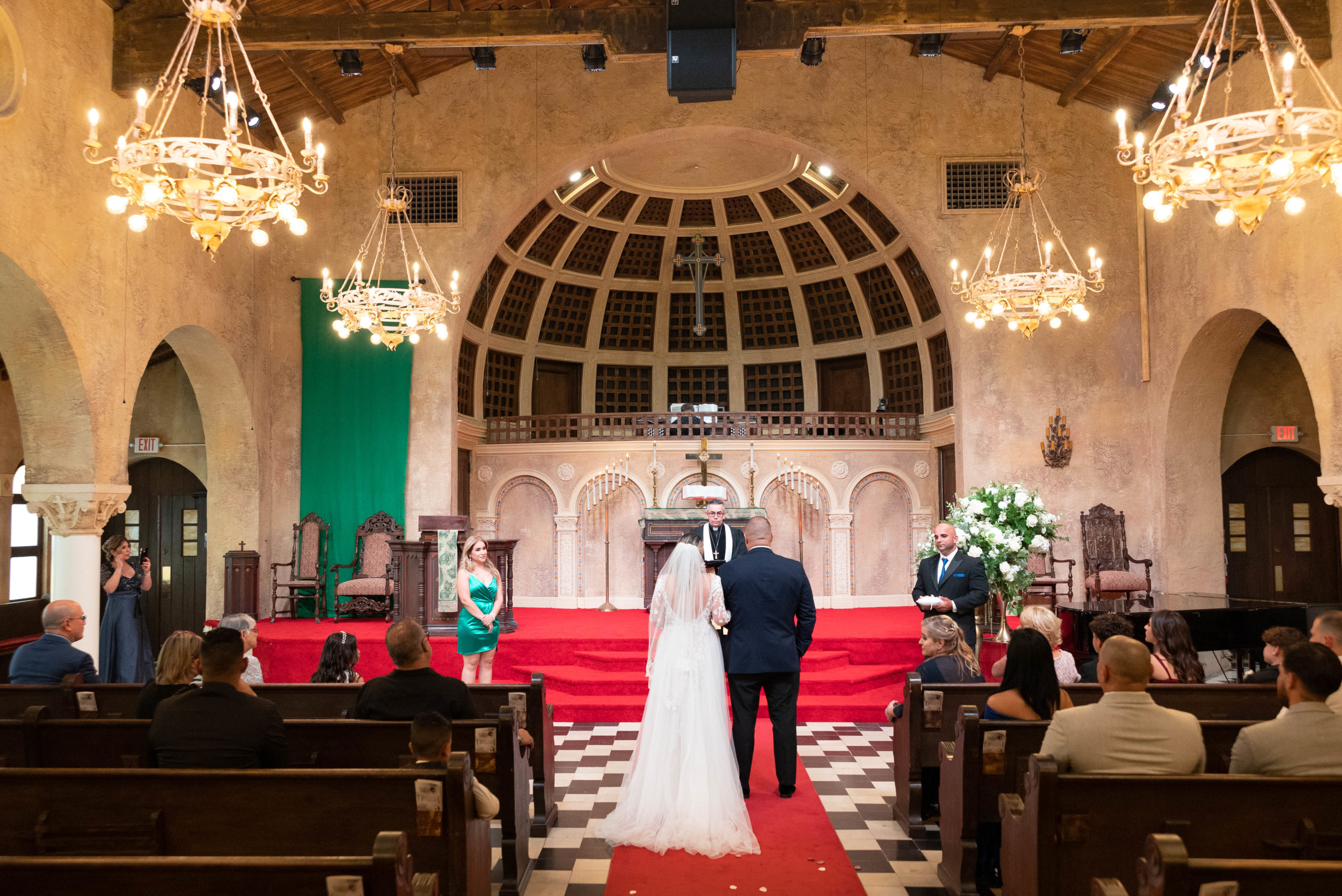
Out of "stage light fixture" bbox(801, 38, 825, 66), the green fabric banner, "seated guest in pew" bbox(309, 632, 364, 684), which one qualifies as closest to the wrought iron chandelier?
"stage light fixture" bbox(801, 38, 825, 66)

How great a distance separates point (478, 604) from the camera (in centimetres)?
743

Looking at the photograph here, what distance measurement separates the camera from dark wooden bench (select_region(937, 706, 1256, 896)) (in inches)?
161

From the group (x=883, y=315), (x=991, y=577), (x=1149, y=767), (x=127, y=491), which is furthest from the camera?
(x=883, y=315)

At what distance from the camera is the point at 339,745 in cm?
412

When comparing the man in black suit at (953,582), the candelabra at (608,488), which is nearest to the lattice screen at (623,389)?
the candelabra at (608,488)

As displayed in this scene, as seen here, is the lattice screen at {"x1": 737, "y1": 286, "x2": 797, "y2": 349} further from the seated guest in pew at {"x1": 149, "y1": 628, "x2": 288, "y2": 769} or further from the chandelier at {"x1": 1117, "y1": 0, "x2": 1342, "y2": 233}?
the seated guest in pew at {"x1": 149, "y1": 628, "x2": 288, "y2": 769}

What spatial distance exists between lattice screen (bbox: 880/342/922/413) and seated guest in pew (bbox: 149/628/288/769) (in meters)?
A: 12.5

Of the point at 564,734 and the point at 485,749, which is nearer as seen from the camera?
the point at 485,749

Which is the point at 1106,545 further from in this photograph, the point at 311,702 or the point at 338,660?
the point at 311,702

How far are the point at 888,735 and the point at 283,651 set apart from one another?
6.52 meters

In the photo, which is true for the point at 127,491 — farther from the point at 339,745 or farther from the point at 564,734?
the point at 339,745

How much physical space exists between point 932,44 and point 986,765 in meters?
8.69

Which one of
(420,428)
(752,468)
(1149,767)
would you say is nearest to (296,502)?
(420,428)

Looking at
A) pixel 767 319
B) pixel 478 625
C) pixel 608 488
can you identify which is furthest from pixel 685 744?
pixel 767 319
